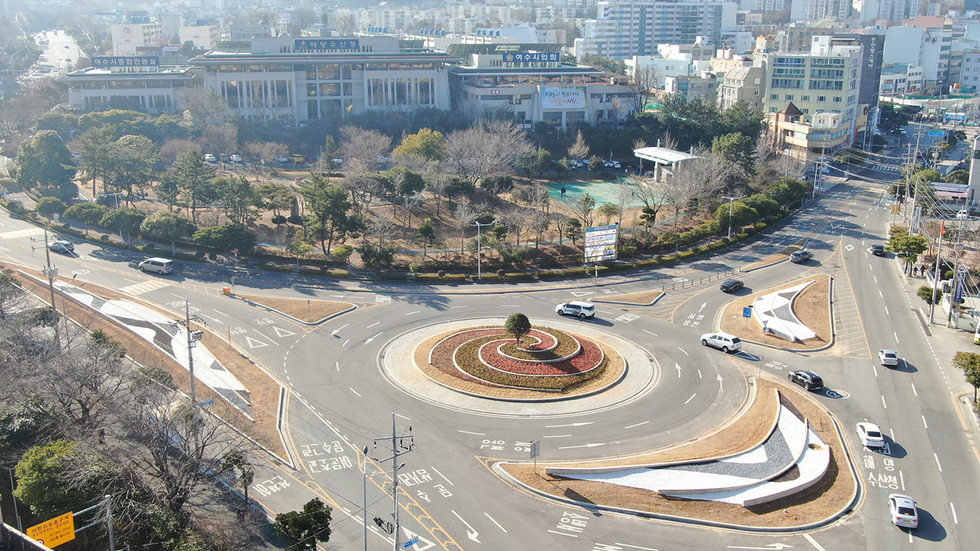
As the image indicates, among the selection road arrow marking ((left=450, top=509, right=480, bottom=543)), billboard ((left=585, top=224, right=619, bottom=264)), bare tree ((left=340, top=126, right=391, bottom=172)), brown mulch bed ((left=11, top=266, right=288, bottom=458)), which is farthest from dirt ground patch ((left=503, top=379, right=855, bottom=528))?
bare tree ((left=340, top=126, right=391, bottom=172))

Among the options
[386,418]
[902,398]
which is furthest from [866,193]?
[386,418]

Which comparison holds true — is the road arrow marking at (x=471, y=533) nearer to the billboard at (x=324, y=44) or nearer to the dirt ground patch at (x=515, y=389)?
the dirt ground patch at (x=515, y=389)

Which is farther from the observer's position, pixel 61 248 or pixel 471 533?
pixel 61 248

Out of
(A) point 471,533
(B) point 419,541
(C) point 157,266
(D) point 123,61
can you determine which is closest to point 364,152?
(C) point 157,266

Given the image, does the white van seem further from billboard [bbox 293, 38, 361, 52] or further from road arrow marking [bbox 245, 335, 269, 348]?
billboard [bbox 293, 38, 361, 52]

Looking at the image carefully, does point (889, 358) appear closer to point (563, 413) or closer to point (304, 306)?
point (563, 413)

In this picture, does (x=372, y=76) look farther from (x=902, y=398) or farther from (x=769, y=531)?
(x=769, y=531)

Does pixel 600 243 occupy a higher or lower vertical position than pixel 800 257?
higher
